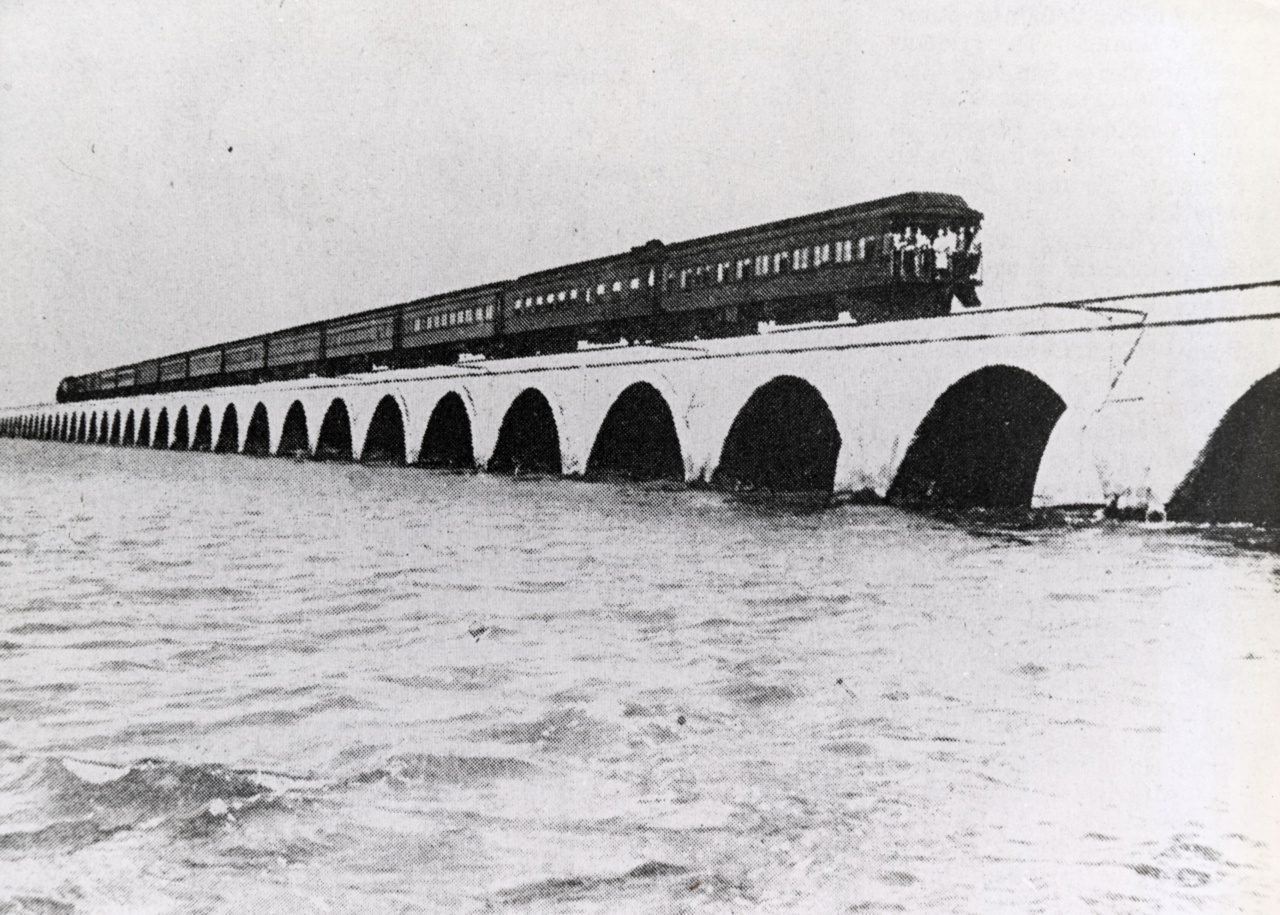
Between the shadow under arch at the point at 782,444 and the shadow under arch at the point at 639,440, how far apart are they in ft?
8.98

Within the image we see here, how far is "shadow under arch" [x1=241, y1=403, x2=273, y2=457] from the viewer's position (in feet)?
132

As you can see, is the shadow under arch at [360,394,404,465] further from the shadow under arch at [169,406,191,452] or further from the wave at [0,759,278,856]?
the wave at [0,759,278,856]

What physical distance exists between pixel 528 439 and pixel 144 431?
95.9 feet

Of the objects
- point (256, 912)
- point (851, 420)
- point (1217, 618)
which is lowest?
point (256, 912)

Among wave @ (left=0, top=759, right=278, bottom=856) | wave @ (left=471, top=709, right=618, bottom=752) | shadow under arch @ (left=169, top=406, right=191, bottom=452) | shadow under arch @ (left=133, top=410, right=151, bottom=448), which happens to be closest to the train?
wave @ (left=471, top=709, right=618, bottom=752)

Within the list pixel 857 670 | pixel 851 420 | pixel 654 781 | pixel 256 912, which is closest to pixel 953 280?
pixel 851 420

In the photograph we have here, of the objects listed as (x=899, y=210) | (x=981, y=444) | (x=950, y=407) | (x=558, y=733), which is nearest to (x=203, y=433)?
(x=899, y=210)

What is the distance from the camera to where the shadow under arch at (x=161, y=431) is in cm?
4728

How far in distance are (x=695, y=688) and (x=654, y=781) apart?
4.65ft

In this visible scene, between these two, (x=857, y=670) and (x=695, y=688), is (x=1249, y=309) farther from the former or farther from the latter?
(x=695, y=688)

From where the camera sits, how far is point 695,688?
582cm

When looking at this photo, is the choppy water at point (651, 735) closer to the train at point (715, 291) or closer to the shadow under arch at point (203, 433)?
the train at point (715, 291)

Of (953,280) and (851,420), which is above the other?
(953,280)

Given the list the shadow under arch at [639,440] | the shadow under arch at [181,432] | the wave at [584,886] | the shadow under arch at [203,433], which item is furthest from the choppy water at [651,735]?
the shadow under arch at [181,432]
